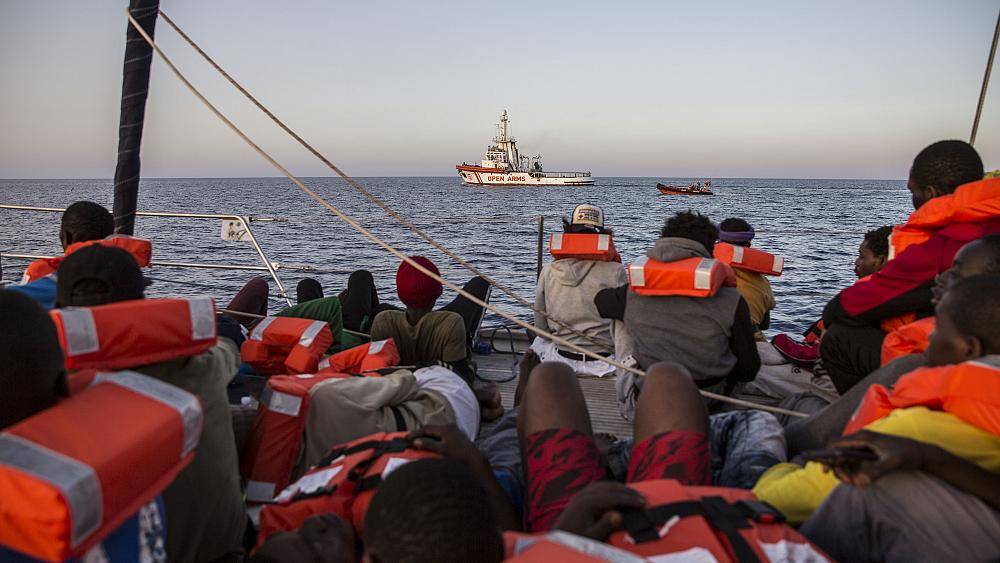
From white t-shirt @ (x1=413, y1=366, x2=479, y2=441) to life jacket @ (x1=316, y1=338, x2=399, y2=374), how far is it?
0.22 meters

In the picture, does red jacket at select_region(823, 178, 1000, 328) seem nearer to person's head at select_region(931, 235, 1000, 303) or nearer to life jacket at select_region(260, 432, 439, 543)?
person's head at select_region(931, 235, 1000, 303)

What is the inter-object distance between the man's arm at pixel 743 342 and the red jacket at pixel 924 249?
0.43 m

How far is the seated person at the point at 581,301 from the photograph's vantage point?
406 cm

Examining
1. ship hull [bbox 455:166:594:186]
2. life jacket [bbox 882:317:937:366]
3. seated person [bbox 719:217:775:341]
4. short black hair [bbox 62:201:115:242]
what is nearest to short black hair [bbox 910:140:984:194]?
life jacket [bbox 882:317:937:366]

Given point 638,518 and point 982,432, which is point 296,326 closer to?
point 638,518

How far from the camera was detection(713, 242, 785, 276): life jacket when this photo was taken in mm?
4062

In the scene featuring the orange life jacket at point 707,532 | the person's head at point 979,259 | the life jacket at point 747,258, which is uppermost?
the person's head at point 979,259

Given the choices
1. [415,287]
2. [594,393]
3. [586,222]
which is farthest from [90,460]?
[586,222]

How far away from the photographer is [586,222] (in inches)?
166

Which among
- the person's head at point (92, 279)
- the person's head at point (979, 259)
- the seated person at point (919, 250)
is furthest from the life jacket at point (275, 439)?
the seated person at point (919, 250)

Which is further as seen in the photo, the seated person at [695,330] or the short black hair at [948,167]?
the seated person at [695,330]

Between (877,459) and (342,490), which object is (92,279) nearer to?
(342,490)

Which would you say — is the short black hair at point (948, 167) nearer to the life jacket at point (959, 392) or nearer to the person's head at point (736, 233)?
→ the life jacket at point (959, 392)

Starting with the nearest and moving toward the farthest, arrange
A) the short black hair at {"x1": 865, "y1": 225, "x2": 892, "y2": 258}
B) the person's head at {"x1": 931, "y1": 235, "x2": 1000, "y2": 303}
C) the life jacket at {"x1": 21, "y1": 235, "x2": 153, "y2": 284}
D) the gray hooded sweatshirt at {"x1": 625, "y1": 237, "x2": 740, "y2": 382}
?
the person's head at {"x1": 931, "y1": 235, "x2": 1000, "y2": 303}, the gray hooded sweatshirt at {"x1": 625, "y1": 237, "x2": 740, "y2": 382}, the life jacket at {"x1": 21, "y1": 235, "x2": 153, "y2": 284}, the short black hair at {"x1": 865, "y1": 225, "x2": 892, "y2": 258}
